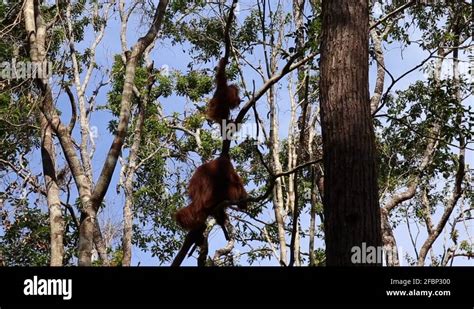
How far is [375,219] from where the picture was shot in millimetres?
3219

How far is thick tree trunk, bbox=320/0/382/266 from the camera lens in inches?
126


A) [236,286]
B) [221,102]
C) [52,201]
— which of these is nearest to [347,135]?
[236,286]

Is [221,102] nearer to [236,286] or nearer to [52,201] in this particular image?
[236,286]

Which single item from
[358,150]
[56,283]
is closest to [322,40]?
[358,150]

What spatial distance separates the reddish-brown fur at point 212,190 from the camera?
5129 millimetres

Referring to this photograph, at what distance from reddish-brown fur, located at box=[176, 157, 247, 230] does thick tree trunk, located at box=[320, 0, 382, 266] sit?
1.63m

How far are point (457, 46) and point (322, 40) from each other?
22.8 feet

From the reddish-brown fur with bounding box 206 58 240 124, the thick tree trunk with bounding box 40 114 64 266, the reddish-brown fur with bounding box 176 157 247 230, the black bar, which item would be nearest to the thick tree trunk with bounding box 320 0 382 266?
the black bar

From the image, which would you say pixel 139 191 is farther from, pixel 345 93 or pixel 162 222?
pixel 345 93

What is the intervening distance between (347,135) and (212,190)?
1985 millimetres

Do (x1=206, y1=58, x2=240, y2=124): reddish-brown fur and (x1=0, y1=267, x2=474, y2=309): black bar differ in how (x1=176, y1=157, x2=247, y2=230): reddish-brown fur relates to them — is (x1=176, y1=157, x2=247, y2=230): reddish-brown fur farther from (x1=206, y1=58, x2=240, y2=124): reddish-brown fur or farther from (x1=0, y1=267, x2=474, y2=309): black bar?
(x1=0, y1=267, x2=474, y2=309): black bar

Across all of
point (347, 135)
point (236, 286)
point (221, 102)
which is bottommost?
point (236, 286)

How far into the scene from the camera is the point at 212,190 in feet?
17.1

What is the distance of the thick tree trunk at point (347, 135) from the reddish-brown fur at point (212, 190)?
1.63 metres
